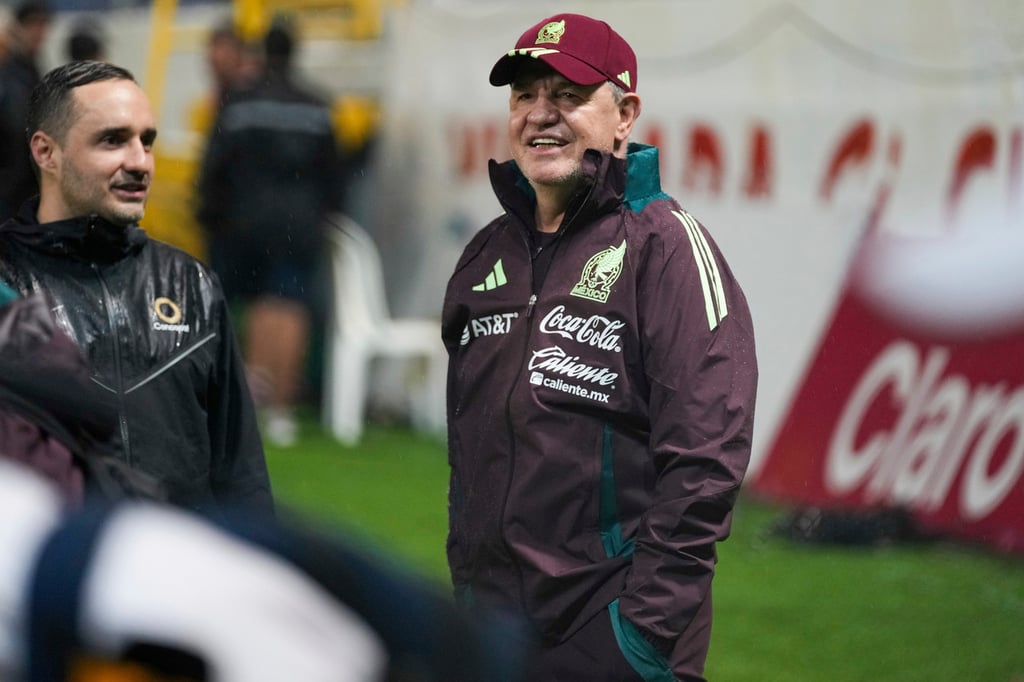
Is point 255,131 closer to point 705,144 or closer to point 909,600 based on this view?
→ point 705,144

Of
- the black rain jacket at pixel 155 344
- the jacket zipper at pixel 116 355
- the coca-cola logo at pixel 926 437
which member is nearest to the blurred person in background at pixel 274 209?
the coca-cola logo at pixel 926 437

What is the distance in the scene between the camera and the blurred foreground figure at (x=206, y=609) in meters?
1.48

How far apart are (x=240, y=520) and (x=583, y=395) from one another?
5.94 feet

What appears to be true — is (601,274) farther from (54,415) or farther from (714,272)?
(54,415)

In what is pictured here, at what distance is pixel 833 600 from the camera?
692 centimetres

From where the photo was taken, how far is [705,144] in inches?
367

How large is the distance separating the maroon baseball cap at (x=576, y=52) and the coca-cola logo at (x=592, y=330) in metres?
0.52

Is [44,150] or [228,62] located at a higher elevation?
[44,150]

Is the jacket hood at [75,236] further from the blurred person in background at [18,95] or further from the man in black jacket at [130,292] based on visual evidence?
the blurred person in background at [18,95]

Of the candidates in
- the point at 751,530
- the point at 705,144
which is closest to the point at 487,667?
the point at 751,530

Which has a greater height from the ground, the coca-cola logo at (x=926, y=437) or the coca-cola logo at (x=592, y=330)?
the coca-cola logo at (x=592, y=330)

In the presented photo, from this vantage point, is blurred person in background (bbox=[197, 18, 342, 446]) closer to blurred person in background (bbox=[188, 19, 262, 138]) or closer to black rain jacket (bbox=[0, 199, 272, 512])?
blurred person in background (bbox=[188, 19, 262, 138])

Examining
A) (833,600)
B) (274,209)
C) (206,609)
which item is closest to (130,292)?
(206,609)

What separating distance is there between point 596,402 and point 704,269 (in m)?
0.36
